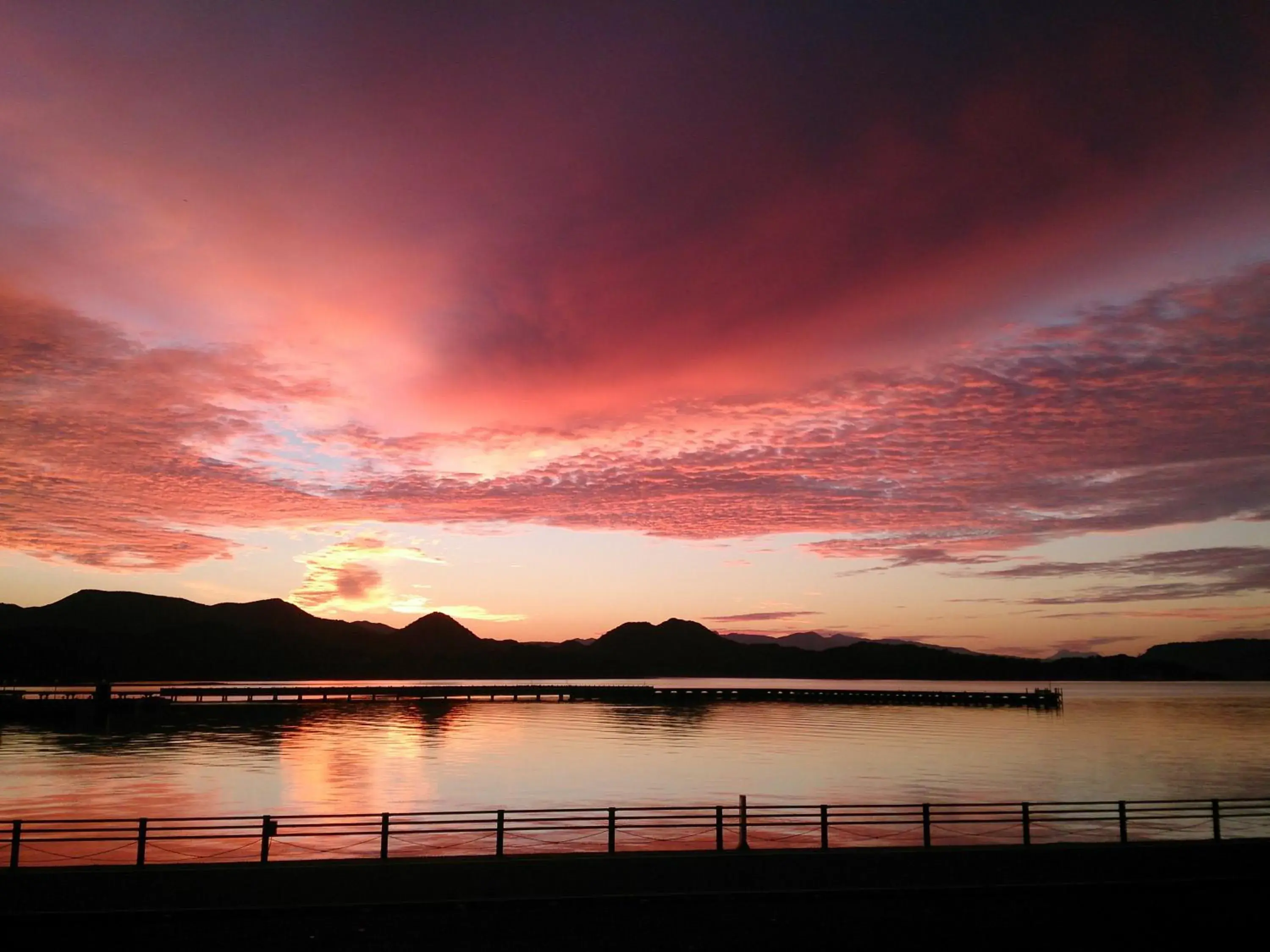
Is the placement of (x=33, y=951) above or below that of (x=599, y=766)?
above

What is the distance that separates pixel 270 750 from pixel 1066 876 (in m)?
76.4

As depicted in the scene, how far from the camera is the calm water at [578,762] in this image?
57.7 m

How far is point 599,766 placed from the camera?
77062 millimetres

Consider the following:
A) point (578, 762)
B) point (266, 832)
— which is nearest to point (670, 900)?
point (266, 832)

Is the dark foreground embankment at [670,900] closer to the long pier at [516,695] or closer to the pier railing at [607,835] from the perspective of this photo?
the pier railing at [607,835]

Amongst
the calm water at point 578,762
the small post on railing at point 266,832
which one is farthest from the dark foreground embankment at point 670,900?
the calm water at point 578,762

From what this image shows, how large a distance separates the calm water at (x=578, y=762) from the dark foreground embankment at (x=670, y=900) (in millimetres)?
33347

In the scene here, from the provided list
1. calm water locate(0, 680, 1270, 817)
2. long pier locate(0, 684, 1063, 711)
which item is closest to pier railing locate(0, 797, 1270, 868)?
calm water locate(0, 680, 1270, 817)

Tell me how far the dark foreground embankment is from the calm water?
33347mm

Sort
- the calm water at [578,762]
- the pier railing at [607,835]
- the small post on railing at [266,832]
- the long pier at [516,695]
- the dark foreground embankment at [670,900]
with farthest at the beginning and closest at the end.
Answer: the long pier at [516,695]
the calm water at [578,762]
the pier railing at [607,835]
the small post on railing at [266,832]
the dark foreground embankment at [670,900]

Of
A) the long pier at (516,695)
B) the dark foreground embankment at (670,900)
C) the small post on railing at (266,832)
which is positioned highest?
the small post on railing at (266,832)

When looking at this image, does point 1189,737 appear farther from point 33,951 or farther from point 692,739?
point 33,951

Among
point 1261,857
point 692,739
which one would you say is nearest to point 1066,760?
point 692,739

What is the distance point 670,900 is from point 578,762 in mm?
62127
